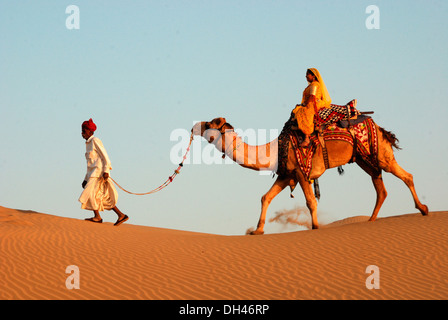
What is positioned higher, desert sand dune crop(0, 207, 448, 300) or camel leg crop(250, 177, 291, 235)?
camel leg crop(250, 177, 291, 235)

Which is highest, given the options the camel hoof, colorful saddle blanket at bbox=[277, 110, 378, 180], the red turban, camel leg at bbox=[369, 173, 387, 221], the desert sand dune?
the red turban

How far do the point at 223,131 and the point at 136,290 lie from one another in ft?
16.1

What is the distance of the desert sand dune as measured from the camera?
10633mm

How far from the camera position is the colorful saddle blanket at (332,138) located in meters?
14.5

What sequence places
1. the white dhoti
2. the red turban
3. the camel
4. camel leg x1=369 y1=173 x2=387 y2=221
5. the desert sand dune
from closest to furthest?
the desert sand dune < the white dhoti < the camel < the red turban < camel leg x1=369 y1=173 x2=387 y2=221

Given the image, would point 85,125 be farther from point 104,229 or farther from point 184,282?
point 184,282

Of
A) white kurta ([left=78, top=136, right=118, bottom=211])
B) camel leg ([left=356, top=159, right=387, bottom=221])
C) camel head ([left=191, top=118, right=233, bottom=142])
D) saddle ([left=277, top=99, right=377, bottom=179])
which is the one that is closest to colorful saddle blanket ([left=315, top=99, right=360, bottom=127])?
saddle ([left=277, top=99, right=377, bottom=179])

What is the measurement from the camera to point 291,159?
14.6 m

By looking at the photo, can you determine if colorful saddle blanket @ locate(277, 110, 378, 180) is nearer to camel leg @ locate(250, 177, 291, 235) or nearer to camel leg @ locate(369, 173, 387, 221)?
camel leg @ locate(250, 177, 291, 235)

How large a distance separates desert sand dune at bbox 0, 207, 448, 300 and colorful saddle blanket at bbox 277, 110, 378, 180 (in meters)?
1.39

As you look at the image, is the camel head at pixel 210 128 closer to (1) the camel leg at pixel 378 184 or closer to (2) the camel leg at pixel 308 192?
(2) the camel leg at pixel 308 192
